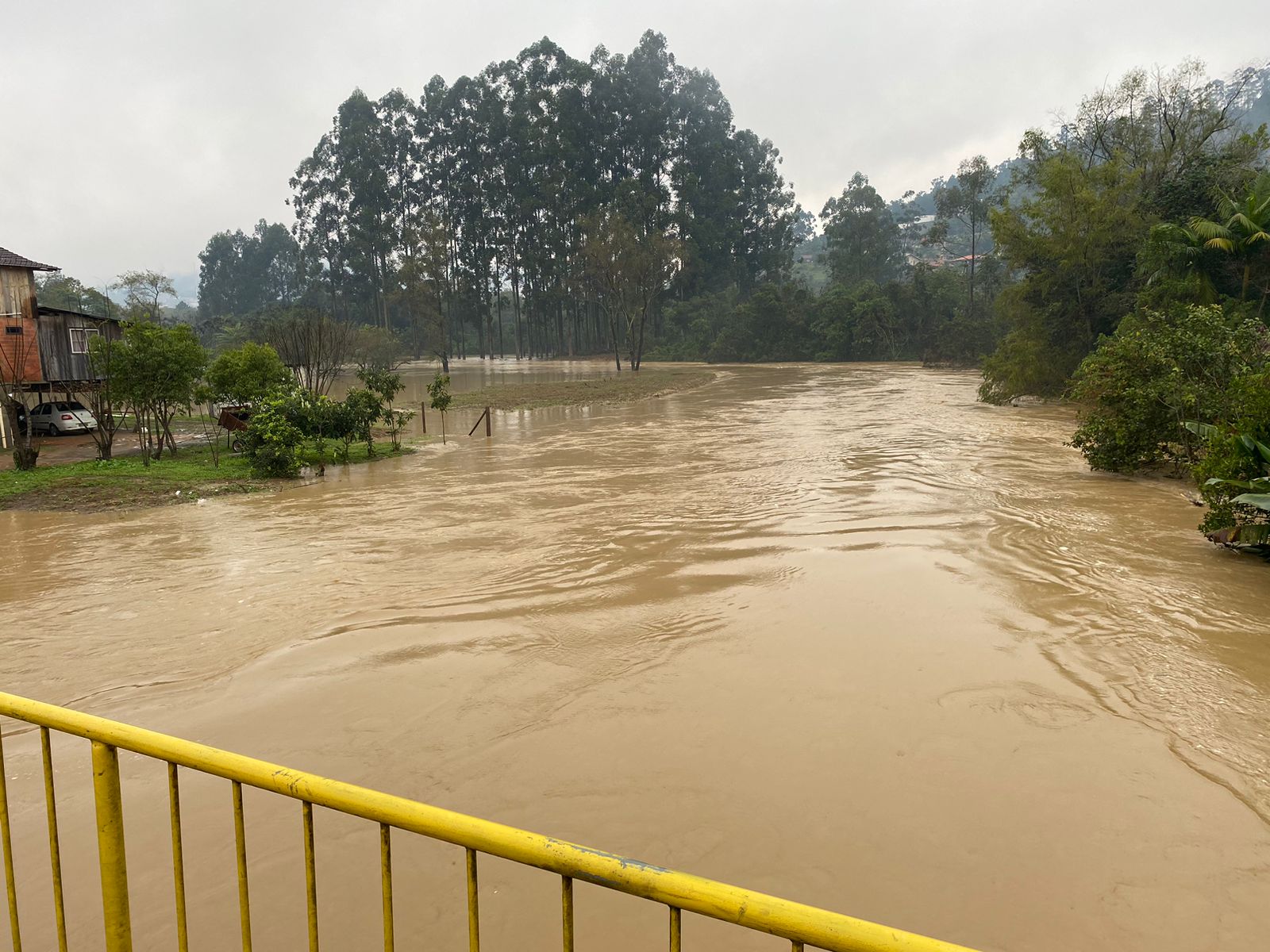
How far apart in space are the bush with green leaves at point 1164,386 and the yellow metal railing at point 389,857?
12.9 m

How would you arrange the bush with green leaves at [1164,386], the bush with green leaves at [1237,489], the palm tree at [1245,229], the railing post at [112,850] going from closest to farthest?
the railing post at [112,850], the bush with green leaves at [1237,489], the bush with green leaves at [1164,386], the palm tree at [1245,229]

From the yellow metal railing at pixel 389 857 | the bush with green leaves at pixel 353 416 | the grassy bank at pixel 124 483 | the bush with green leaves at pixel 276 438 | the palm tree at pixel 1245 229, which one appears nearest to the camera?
the yellow metal railing at pixel 389 857

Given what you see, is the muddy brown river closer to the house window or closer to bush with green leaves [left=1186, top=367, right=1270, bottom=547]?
bush with green leaves [left=1186, top=367, right=1270, bottom=547]

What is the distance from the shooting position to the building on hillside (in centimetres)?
2269

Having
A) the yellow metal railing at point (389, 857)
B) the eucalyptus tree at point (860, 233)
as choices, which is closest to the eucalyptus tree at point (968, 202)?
the eucalyptus tree at point (860, 233)

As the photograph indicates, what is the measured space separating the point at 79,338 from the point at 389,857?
28174 mm

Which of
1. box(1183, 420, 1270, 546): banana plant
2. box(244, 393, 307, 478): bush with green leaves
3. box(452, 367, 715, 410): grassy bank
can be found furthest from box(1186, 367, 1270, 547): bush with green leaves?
box(452, 367, 715, 410): grassy bank

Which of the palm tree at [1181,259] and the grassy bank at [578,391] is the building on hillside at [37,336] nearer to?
the grassy bank at [578,391]

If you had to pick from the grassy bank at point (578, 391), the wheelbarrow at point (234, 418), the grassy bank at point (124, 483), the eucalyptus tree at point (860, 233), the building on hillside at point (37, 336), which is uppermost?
the eucalyptus tree at point (860, 233)

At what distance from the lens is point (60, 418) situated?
2416cm

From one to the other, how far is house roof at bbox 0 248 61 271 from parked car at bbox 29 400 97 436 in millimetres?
3748

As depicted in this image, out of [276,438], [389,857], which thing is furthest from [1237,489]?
[276,438]

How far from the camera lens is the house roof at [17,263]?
22.8 meters

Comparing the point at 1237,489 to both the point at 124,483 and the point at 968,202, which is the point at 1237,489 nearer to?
the point at 124,483
